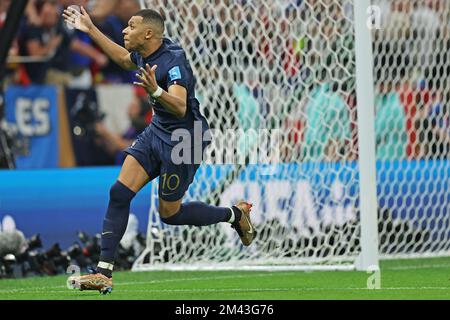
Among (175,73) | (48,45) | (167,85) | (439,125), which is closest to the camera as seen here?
(175,73)

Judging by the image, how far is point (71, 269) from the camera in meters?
10.6

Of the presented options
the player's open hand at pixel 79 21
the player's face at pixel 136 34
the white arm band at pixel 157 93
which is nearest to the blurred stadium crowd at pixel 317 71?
the player's open hand at pixel 79 21

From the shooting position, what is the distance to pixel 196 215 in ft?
29.1

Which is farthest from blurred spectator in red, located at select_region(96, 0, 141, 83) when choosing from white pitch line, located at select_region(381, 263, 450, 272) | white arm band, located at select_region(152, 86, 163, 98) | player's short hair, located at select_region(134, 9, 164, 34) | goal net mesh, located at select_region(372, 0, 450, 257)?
white arm band, located at select_region(152, 86, 163, 98)

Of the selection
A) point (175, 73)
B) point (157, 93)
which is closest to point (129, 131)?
point (175, 73)

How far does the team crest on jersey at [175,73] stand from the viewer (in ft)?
26.5

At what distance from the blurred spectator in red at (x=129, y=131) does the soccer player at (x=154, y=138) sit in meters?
5.00

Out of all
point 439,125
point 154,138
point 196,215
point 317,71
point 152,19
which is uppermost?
point 152,19

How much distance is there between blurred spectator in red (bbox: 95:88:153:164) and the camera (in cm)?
1373

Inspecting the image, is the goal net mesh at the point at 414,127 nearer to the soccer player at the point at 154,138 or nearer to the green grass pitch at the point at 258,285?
the green grass pitch at the point at 258,285

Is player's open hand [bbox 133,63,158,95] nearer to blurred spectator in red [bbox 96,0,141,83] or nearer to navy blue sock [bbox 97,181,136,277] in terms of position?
navy blue sock [bbox 97,181,136,277]

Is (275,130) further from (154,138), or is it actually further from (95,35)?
(154,138)

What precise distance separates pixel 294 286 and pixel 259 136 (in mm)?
2738

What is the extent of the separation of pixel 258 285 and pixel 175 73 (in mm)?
A: 1982
